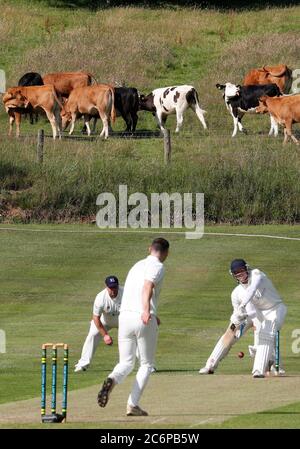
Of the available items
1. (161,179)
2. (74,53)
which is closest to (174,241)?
(161,179)

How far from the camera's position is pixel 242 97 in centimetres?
5753

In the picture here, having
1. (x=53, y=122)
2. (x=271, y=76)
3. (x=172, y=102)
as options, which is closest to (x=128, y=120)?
(x=172, y=102)

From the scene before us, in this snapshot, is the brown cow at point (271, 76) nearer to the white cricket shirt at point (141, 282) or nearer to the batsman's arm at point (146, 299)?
the white cricket shirt at point (141, 282)

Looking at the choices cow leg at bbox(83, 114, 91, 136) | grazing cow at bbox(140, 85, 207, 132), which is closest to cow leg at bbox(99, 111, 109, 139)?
cow leg at bbox(83, 114, 91, 136)

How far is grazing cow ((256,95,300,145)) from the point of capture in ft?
178

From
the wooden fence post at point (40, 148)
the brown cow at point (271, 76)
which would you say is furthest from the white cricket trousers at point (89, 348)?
the brown cow at point (271, 76)

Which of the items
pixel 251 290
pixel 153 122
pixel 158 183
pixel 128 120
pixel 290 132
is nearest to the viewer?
pixel 251 290

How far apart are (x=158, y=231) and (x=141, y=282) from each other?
2613 cm

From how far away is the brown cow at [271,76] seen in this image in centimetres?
6222

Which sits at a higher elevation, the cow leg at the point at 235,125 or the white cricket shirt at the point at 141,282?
the cow leg at the point at 235,125

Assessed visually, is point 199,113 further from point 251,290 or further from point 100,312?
point 251,290

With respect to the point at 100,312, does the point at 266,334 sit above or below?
below

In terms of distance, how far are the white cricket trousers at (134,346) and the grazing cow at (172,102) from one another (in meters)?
39.4
